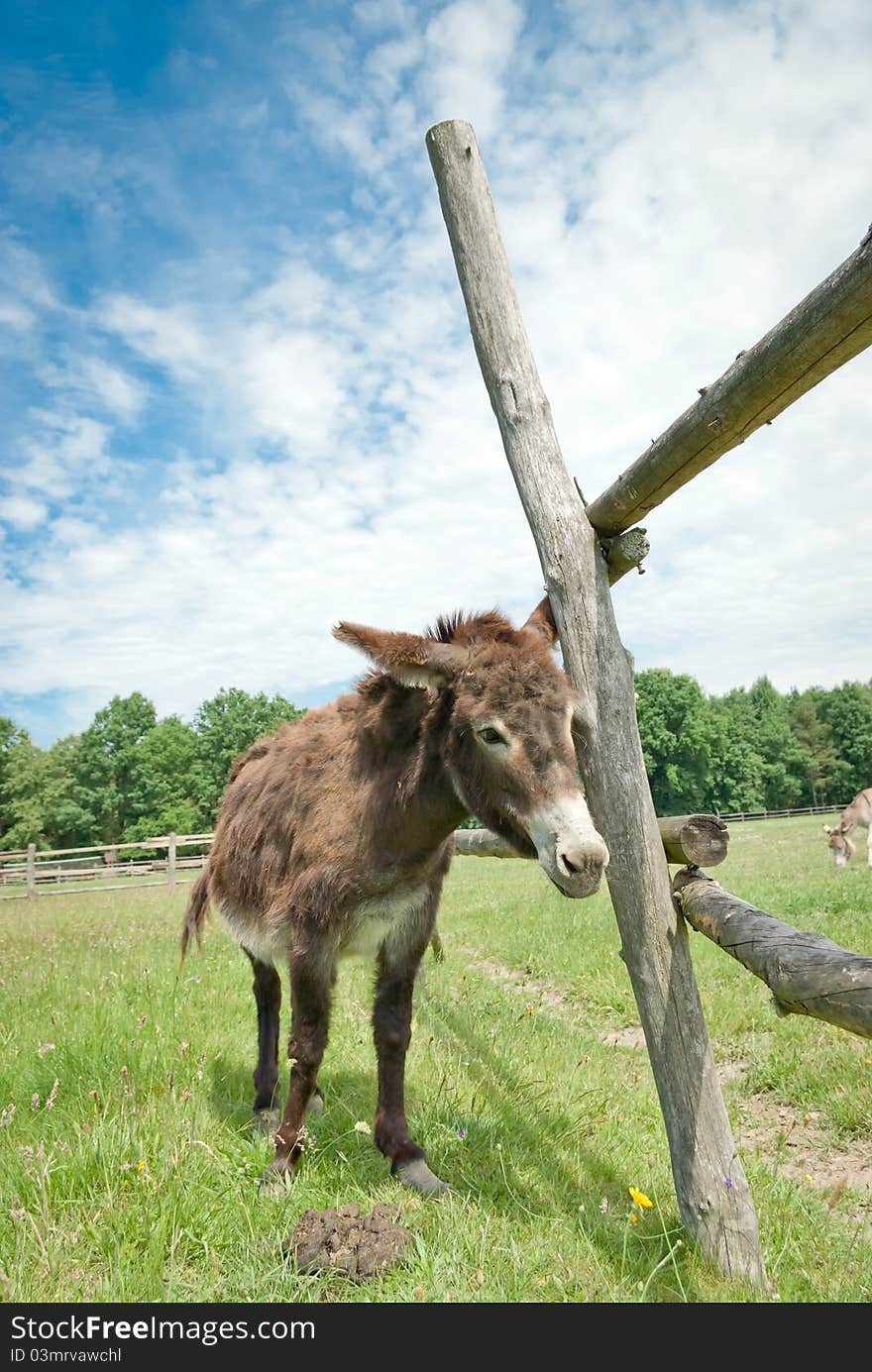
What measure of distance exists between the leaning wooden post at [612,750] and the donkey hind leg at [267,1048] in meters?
2.49

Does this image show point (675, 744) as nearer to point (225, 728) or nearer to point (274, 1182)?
point (225, 728)

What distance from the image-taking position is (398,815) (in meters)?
3.52

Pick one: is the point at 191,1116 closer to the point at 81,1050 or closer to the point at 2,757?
the point at 81,1050

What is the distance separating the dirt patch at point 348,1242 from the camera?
8.66ft

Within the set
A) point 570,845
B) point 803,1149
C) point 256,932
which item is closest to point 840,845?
point 803,1149

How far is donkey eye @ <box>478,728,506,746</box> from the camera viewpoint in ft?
9.77

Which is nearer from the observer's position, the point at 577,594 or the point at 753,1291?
the point at 753,1291

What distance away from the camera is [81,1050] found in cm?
437

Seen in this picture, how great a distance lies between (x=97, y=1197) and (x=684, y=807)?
67.2 m

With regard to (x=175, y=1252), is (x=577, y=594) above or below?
above

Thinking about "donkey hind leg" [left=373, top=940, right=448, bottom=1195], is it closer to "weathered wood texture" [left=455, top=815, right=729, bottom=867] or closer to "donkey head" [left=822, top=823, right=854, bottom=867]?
"weathered wood texture" [left=455, top=815, right=729, bottom=867]

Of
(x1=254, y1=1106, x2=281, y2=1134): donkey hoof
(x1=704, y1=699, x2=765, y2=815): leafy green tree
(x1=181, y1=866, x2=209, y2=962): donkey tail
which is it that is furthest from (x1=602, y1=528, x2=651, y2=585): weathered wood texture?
(x1=704, y1=699, x2=765, y2=815): leafy green tree
